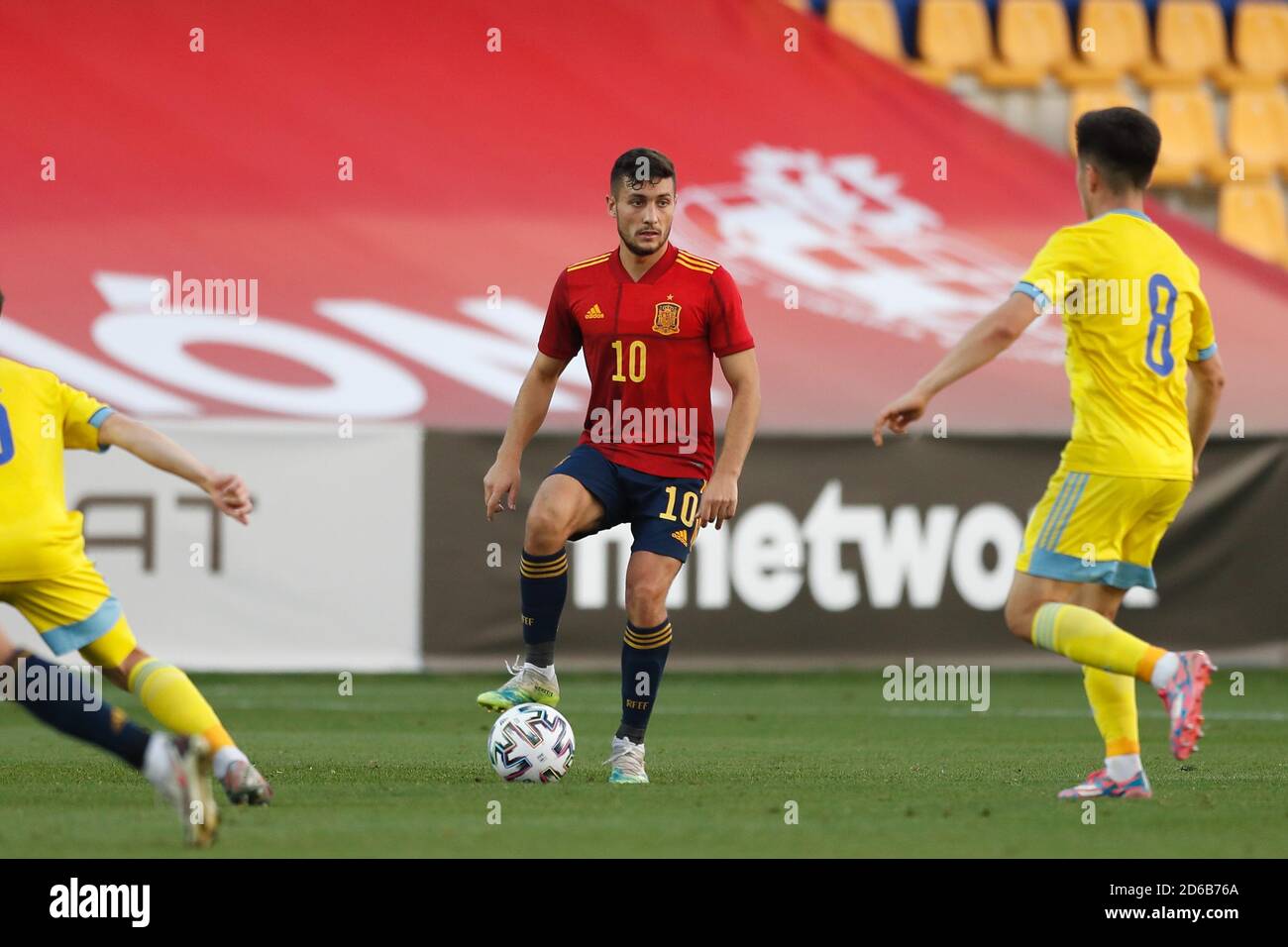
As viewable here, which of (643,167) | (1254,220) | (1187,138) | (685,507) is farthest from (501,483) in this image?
→ (1187,138)

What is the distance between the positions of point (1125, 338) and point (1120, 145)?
1.85ft

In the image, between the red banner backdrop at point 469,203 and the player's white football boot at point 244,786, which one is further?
the red banner backdrop at point 469,203

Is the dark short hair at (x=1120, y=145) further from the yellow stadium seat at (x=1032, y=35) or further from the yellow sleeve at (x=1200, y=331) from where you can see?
the yellow stadium seat at (x=1032, y=35)

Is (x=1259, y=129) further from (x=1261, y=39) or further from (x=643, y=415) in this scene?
(x=643, y=415)

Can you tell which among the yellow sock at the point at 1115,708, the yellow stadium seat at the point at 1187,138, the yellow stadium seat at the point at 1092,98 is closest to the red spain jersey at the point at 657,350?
the yellow sock at the point at 1115,708

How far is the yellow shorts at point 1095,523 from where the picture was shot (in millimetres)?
5648

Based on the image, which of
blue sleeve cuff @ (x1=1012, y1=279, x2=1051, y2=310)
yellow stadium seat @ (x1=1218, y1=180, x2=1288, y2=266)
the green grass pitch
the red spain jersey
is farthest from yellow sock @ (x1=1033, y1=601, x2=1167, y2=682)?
yellow stadium seat @ (x1=1218, y1=180, x2=1288, y2=266)

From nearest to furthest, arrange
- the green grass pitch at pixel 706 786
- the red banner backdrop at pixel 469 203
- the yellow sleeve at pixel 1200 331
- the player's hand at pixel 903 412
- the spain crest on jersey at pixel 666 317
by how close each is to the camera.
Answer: the green grass pitch at pixel 706 786
the player's hand at pixel 903 412
the yellow sleeve at pixel 1200 331
the spain crest on jersey at pixel 666 317
the red banner backdrop at pixel 469 203

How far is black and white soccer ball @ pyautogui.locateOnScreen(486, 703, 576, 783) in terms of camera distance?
654cm

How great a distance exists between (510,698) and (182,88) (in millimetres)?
8891

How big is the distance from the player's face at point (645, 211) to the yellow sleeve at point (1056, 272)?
55.8 inches

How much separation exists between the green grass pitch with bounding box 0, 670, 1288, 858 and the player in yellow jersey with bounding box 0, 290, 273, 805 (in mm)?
344

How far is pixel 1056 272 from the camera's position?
5.59 meters

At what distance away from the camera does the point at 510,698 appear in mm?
6902
